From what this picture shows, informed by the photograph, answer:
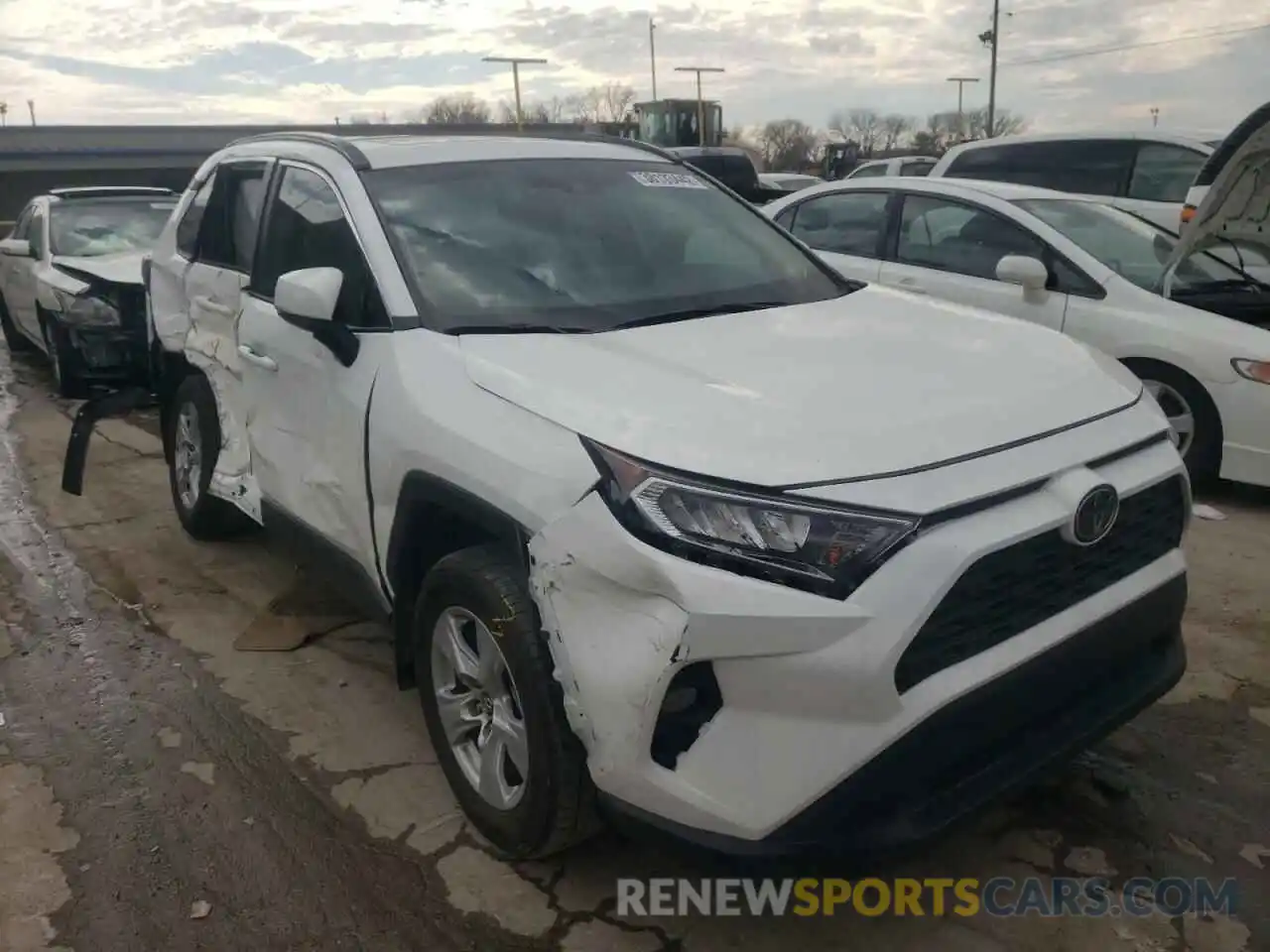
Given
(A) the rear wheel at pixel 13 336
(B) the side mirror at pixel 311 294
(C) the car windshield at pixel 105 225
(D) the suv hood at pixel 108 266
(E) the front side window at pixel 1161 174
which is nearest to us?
(B) the side mirror at pixel 311 294

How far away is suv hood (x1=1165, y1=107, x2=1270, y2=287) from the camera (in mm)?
4789

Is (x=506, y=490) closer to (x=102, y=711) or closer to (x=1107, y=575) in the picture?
(x=1107, y=575)

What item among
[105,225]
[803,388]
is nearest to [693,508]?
[803,388]

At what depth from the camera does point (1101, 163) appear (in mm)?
8922

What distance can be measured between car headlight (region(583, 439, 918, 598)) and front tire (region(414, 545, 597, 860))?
0.47 metres

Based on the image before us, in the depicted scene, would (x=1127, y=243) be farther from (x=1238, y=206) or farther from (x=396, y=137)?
(x=396, y=137)

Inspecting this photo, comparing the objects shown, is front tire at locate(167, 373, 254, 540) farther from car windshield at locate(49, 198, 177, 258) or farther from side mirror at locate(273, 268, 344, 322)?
car windshield at locate(49, 198, 177, 258)

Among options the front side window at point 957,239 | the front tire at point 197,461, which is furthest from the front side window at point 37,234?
the front side window at point 957,239

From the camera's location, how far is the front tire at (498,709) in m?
2.48

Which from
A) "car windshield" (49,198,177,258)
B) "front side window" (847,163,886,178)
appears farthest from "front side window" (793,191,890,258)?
"front side window" (847,163,886,178)

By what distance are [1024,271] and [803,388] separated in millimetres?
3610

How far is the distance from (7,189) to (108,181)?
13.1 feet

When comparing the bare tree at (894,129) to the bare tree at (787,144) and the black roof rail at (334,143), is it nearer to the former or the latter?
the bare tree at (787,144)

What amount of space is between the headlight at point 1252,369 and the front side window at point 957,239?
48.1 inches
